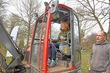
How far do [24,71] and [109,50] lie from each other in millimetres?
1969

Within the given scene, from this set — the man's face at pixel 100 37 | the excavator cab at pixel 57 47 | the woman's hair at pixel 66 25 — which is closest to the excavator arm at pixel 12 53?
the excavator cab at pixel 57 47

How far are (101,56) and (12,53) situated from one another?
1859 mm

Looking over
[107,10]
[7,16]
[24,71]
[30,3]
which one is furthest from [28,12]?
[24,71]

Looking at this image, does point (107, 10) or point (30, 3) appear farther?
point (30, 3)

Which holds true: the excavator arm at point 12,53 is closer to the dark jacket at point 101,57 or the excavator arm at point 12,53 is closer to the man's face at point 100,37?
the dark jacket at point 101,57

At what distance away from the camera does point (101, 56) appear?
2.80 metres

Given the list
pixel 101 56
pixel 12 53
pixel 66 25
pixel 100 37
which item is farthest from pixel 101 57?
pixel 12 53

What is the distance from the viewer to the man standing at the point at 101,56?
9.00 ft

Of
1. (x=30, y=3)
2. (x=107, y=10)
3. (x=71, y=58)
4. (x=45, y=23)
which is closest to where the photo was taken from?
(x=45, y=23)

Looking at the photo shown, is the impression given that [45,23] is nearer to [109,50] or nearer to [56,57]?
[56,57]

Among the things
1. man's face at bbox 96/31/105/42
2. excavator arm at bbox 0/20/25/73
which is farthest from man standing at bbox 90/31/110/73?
excavator arm at bbox 0/20/25/73

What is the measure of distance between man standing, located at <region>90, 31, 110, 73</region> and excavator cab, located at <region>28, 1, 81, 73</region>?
0.44 m

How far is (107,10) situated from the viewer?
1452cm

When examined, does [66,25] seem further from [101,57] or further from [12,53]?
[12,53]
